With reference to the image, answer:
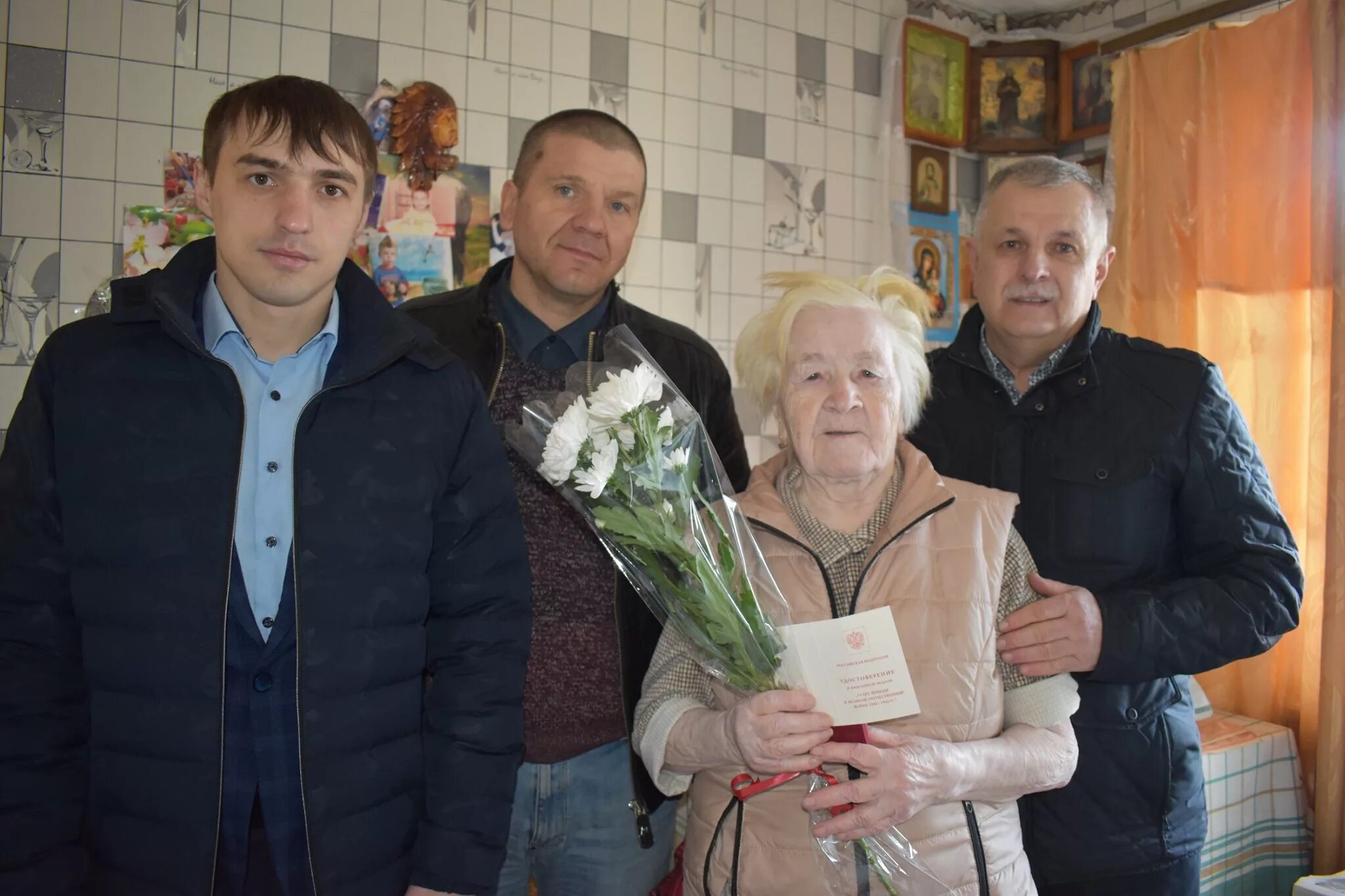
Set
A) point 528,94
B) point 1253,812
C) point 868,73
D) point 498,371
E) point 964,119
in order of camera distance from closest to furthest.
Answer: point 498,371 < point 1253,812 < point 528,94 < point 868,73 < point 964,119

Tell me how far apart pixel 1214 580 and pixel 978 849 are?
1.98 feet

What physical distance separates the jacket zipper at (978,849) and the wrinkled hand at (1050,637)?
0.71ft

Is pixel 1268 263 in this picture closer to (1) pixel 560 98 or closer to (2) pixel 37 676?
(1) pixel 560 98

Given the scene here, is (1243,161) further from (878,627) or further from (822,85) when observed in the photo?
(878,627)

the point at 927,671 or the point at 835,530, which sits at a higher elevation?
the point at 835,530

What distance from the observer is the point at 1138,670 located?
148 centimetres

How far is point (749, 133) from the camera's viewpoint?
343cm

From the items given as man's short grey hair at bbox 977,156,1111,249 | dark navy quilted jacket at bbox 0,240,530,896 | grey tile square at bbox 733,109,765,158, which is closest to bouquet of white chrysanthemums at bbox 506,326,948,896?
dark navy quilted jacket at bbox 0,240,530,896

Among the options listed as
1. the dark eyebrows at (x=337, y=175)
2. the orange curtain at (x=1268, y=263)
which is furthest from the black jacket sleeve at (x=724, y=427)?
the orange curtain at (x=1268, y=263)

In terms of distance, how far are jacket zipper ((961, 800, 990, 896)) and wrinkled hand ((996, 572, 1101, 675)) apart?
216 mm

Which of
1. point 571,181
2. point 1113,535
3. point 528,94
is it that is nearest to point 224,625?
point 571,181

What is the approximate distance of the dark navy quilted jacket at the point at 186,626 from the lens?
1.21 metres

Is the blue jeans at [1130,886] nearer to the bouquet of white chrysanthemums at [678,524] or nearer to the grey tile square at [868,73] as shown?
the bouquet of white chrysanthemums at [678,524]

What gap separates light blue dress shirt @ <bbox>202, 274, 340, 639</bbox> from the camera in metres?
1.28
